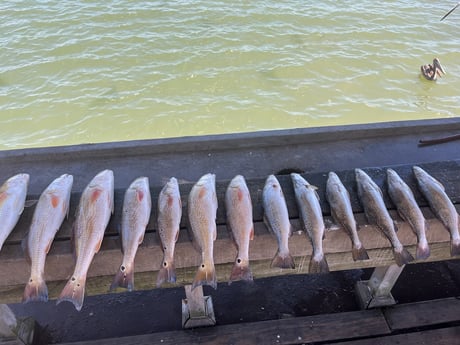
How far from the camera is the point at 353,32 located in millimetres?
12258

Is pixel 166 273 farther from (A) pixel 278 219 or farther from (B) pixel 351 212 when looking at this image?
(B) pixel 351 212

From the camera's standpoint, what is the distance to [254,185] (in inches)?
118

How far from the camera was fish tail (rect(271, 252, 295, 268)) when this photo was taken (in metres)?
2.44

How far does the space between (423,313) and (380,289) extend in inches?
15.4

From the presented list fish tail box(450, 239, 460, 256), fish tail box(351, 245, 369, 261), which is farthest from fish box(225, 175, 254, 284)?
fish tail box(450, 239, 460, 256)

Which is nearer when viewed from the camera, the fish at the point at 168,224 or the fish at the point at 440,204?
the fish at the point at 168,224

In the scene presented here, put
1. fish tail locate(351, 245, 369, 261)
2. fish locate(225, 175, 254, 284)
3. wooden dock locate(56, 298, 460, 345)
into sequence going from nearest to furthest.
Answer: fish locate(225, 175, 254, 284) → fish tail locate(351, 245, 369, 261) → wooden dock locate(56, 298, 460, 345)

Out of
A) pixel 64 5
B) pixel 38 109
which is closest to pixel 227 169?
pixel 38 109

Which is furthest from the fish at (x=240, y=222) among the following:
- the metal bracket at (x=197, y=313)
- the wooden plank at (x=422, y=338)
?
the wooden plank at (x=422, y=338)

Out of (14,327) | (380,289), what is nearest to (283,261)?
(380,289)

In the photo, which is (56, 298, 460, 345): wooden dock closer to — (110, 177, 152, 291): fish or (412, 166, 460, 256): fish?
(412, 166, 460, 256): fish

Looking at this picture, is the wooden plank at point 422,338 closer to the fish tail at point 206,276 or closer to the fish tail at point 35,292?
the fish tail at point 206,276

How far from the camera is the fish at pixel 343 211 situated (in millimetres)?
2557

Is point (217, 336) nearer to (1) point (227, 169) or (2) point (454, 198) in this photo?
(1) point (227, 169)
